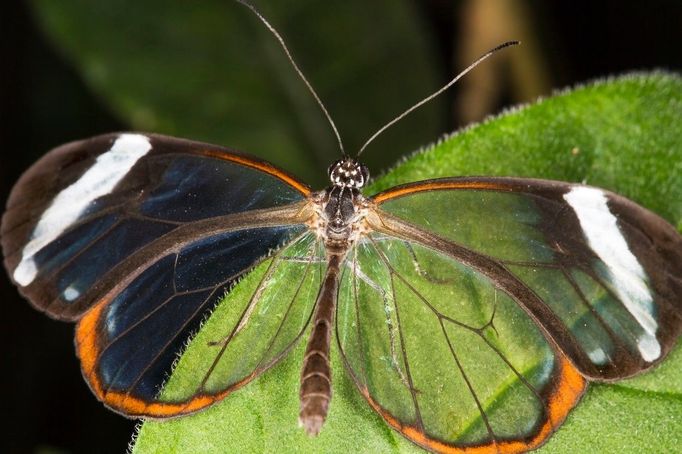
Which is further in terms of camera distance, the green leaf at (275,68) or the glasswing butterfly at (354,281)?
the green leaf at (275,68)

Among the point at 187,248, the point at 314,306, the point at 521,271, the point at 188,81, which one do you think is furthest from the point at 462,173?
the point at 188,81

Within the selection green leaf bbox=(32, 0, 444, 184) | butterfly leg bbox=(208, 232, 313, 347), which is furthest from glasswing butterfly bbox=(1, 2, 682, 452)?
green leaf bbox=(32, 0, 444, 184)

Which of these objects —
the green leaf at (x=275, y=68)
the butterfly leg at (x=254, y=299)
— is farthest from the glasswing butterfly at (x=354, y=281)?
the green leaf at (x=275, y=68)

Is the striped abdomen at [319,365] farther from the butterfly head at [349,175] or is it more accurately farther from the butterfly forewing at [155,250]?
the butterfly head at [349,175]

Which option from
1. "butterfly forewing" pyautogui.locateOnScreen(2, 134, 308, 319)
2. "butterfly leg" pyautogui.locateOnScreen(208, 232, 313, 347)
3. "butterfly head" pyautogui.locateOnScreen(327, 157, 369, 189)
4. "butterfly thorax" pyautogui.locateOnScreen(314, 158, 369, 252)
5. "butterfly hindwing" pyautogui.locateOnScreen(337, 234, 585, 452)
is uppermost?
"butterfly forewing" pyautogui.locateOnScreen(2, 134, 308, 319)

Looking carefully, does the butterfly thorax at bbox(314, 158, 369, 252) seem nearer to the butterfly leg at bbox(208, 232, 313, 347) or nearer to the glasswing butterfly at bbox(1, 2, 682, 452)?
the glasswing butterfly at bbox(1, 2, 682, 452)

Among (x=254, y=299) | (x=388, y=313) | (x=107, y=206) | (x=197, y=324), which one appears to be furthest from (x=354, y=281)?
(x=107, y=206)
